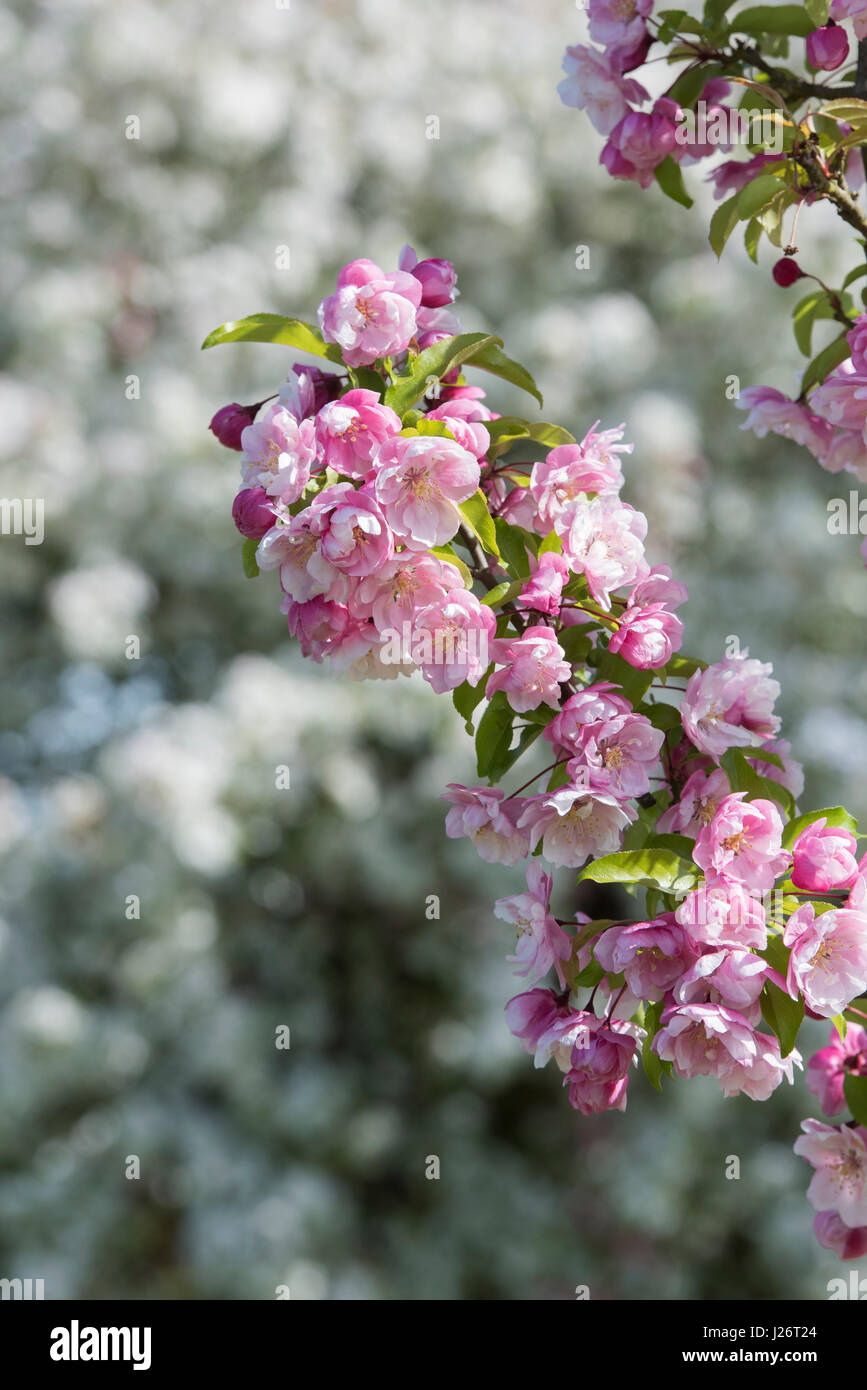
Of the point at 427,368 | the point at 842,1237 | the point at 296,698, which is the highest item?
the point at 296,698

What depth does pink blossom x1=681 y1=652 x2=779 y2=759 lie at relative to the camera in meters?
0.79

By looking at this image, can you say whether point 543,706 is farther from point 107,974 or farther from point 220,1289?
point 107,974

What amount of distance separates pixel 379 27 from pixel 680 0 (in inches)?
34.9

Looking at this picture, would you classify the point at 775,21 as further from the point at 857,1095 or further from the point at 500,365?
the point at 857,1095

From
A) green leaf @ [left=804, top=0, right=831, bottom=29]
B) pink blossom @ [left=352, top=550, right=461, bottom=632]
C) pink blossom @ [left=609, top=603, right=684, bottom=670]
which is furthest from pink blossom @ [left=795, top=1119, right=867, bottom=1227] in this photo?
green leaf @ [left=804, top=0, right=831, bottom=29]

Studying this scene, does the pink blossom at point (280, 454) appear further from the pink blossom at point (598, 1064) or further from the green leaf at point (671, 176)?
the green leaf at point (671, 176)

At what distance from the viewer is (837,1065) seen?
3.07 ft

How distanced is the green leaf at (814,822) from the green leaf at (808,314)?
491mm

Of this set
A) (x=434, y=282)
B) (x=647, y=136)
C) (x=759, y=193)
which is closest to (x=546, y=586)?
(x=434, y=282)

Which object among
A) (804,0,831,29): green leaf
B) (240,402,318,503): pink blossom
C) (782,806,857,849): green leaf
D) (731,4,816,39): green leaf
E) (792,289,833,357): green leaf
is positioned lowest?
(782,806,857,849): green leaf

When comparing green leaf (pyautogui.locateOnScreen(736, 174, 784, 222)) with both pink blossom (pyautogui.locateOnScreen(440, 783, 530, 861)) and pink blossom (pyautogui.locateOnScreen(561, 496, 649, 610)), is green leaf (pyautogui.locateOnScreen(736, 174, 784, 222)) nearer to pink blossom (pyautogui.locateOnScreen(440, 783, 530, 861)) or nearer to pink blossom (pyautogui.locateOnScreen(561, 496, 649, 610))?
pink blossom (pyautogui.locateOnScreen(561, 496, 649, 610))

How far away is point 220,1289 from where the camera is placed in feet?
9.55

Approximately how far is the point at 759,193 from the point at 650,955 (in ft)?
1.79

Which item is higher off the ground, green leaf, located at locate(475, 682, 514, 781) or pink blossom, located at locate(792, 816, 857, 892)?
green leaf, located at locate(475, 682, 514, 781)
